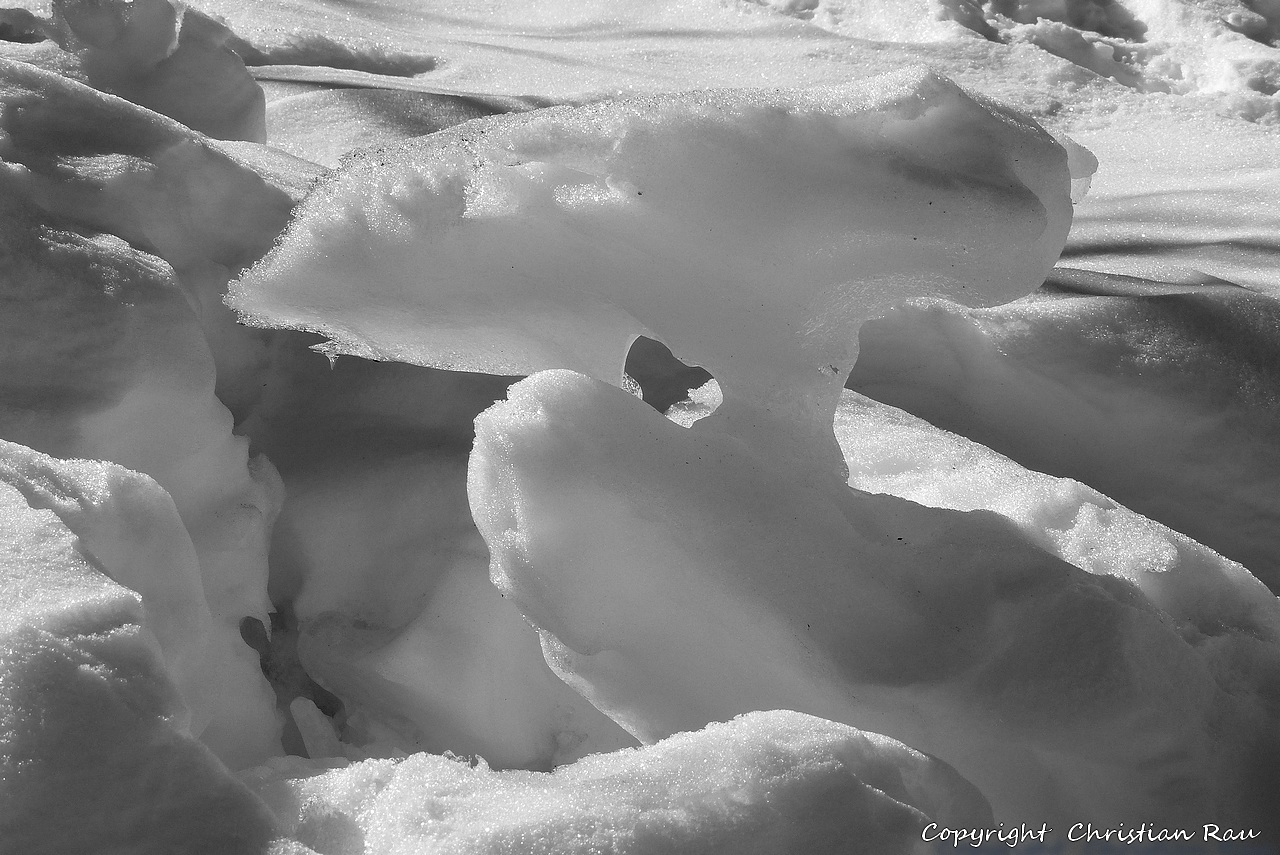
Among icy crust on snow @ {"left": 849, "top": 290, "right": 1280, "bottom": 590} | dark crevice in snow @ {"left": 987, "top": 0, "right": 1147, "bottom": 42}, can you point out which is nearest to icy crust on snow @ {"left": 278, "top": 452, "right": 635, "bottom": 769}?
icy crust on snow @ {"left": 849, "top": 290, "right": 1280, "bottom": 590}

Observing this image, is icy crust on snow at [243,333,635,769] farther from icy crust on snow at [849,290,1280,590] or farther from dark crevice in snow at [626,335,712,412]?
icy crust on snow at [849,290,1280,590]

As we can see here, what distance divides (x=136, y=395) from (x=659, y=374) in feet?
1.69

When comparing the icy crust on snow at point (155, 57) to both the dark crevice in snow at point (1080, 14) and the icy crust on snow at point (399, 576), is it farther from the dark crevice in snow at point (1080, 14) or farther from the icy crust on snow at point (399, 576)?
the dark crevice in snow at point (1080, 14)

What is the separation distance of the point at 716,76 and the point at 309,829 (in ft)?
5.19

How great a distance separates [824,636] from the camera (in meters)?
0.70

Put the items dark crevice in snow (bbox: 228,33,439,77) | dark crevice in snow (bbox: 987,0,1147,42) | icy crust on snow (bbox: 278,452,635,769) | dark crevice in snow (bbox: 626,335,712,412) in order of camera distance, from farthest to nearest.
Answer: dark crevice in snow (bbox: 987,0,1147,42) < dark crevice in snow (bbox: 228,33,439,77) < dark crevice in snow (bbox: 626,335,712,412) < icy crust on snow (bbox: 278,452,635,769)

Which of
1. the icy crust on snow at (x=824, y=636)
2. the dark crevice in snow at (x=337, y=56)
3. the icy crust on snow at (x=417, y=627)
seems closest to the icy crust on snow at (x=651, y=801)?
the icy crust on snow at (x=824, y=636)

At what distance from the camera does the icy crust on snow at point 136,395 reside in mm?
778

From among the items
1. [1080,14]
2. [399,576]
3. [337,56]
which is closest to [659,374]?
[399,576]

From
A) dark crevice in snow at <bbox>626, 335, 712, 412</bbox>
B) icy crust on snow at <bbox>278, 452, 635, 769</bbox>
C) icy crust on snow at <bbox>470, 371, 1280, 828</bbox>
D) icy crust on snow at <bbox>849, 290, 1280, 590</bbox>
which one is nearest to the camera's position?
icy crust on snow at <bbox>470, 371, 1280, 828</bbox>

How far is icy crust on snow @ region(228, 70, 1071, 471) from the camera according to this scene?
27.8 inches

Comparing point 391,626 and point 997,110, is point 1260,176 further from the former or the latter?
point 391,626

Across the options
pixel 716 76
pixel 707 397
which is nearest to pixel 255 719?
pixel 707 397

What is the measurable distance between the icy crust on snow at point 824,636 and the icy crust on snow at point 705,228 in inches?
3.1
